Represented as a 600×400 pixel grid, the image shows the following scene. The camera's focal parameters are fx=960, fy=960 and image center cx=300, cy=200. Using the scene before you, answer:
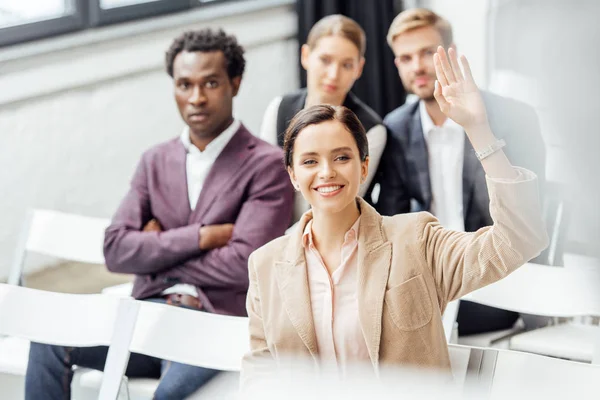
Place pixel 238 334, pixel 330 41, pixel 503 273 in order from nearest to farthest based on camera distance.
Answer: pixel 503 273
pixel 238 334
pixel 330 41

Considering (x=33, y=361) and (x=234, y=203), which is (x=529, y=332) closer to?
Result: (x=234, y=203)

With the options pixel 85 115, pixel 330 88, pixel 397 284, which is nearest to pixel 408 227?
pixel 397 284

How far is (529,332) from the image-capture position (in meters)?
2.03

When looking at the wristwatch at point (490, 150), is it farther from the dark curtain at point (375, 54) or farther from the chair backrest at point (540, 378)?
the dark curtain at point (375, 54)

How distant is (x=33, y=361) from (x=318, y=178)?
2.75 feet

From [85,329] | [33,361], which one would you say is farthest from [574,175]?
[33,361]

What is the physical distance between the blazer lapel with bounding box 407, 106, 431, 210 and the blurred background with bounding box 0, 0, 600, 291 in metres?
0.34

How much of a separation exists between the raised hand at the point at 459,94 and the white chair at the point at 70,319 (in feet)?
2.30

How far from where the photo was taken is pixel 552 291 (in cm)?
174

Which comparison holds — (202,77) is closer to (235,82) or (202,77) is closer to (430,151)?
(235,82)

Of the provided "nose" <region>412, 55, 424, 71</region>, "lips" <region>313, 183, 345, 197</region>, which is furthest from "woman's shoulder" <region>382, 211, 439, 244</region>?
"nose" <region>412, 55, 424, 71</region>

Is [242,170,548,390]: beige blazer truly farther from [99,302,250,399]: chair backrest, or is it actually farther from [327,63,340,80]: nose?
[327,63,340,80]: nose

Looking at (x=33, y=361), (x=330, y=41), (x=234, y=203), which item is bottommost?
(x=33, y=361)

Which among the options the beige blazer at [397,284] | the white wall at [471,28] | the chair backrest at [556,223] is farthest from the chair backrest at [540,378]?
the white wall at [471,28]
